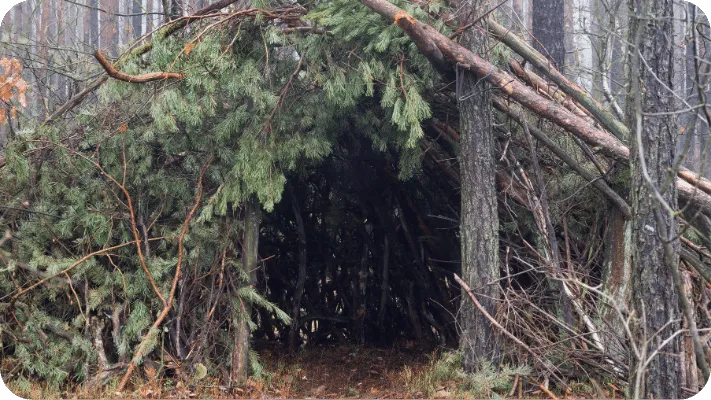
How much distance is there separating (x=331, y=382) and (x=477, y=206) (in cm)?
262

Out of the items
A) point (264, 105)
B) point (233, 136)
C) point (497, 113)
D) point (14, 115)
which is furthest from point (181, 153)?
point (497, 113)

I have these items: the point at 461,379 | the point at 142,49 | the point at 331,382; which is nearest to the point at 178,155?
the point at 142,49

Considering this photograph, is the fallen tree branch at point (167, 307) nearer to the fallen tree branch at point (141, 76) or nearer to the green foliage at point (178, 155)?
the green foliage at point (178, 155)

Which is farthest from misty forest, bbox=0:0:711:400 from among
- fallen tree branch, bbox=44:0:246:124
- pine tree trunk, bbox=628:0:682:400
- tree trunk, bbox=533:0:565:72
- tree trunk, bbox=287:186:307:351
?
tree trunk, bbox=533:0:565:72

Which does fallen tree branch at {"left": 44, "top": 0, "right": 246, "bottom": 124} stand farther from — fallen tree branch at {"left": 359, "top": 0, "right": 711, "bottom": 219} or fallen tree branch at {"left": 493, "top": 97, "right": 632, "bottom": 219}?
fallen tree branch at {"left": 493, "top": 97, "right": 632, "bottom": 219}

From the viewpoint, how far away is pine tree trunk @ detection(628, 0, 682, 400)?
4328 millimetres

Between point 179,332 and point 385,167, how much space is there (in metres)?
3.35

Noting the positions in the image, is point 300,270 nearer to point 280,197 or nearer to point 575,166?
point 280,197

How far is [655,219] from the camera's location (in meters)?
4.32

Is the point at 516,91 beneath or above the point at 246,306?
above

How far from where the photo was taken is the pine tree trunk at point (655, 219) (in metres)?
4.33

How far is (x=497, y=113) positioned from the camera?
6.77m

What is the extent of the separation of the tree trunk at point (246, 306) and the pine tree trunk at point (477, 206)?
2.06 meters

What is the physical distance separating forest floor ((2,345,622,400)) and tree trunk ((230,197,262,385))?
19 cm
